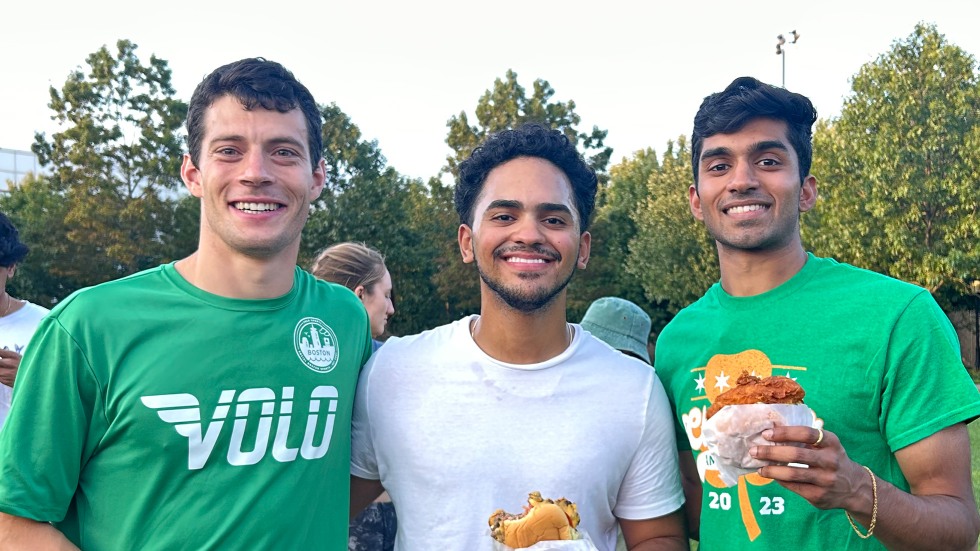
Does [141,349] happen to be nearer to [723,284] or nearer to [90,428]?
[90,428]

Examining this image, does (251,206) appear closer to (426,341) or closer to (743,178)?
(426,341)

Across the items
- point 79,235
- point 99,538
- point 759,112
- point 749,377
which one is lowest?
point 99,538

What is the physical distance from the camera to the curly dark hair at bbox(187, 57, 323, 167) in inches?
119

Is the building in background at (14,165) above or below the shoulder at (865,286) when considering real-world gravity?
above

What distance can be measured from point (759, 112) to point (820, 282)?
715 mm

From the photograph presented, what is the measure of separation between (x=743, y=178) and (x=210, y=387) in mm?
2136

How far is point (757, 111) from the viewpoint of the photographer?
3219 millimetres

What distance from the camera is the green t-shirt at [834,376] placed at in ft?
9.12

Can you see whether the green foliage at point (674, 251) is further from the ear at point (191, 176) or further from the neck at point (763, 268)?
the ear at point (191, 176)

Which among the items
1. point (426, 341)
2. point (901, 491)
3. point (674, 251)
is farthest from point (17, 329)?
point (674, 251)

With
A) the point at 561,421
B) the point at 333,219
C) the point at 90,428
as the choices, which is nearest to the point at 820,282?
the point at 561,421

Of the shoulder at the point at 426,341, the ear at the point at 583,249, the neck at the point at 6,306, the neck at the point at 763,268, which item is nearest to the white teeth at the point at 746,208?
the neck at the point at 763,268

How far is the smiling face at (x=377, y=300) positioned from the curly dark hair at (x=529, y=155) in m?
2.51

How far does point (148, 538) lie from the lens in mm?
2635
